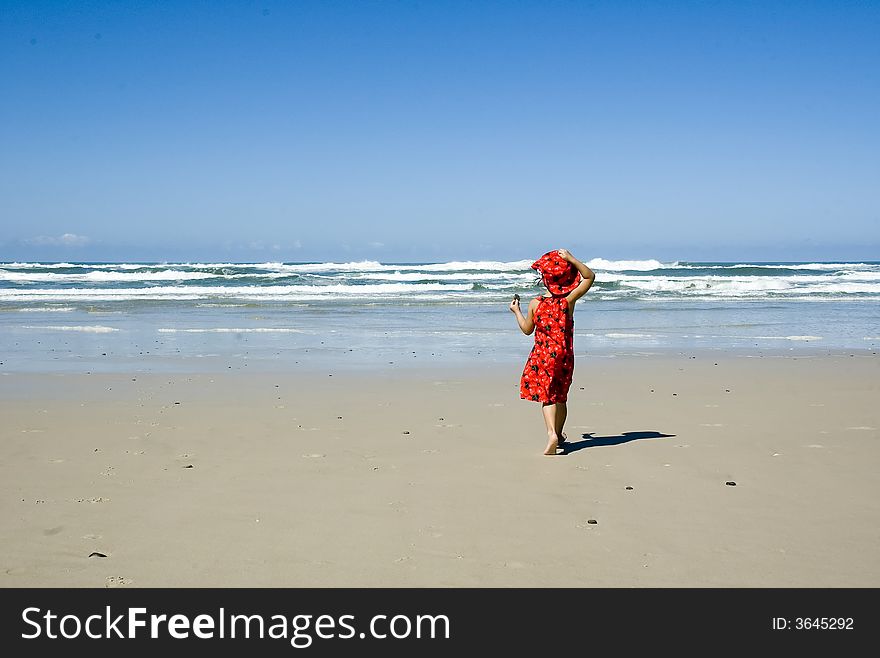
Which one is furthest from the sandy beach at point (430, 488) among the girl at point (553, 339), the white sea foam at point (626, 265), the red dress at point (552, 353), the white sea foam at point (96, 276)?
the white sea foam at point (626, 265)

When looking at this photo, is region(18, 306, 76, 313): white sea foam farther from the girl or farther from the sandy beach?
the girl

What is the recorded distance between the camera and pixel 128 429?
7.21m

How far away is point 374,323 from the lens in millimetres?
19078

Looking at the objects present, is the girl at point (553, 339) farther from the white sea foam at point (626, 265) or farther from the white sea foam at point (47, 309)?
the white sea foam at point (626, 265)

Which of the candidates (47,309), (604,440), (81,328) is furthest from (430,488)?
(47,309)

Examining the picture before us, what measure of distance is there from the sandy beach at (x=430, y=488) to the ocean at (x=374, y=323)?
3.18m

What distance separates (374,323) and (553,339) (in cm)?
1270

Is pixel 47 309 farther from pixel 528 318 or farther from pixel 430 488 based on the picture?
pixel 430 488

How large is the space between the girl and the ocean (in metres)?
5.07

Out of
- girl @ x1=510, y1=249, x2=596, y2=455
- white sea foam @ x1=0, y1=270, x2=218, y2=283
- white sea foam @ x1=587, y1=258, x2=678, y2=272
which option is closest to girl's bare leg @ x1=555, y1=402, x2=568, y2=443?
girl @ x1=510, y1=249, x2=596, y2=455

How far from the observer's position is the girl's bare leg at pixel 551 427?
6.36 meters

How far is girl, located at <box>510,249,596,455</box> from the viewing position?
6430 millimetres

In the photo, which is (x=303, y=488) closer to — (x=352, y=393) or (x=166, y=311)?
(x=352, y=393)
